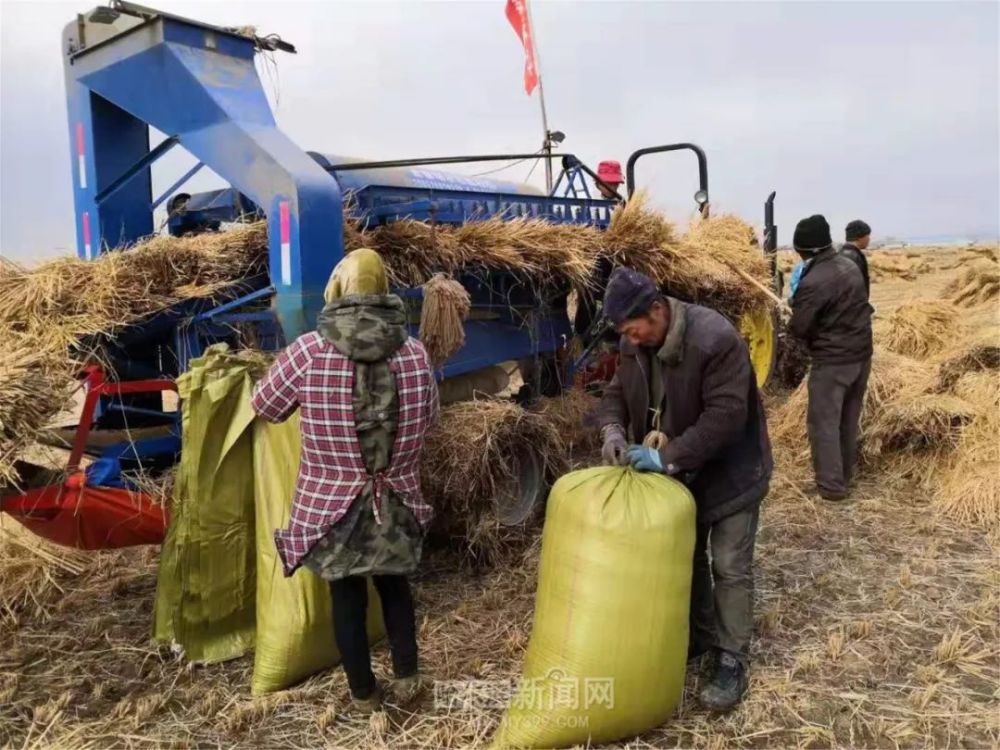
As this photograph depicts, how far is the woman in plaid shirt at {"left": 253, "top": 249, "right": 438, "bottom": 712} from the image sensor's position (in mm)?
2588

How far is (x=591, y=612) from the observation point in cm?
254

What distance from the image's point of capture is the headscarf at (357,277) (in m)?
2.64

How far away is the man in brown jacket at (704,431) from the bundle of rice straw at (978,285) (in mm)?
8564

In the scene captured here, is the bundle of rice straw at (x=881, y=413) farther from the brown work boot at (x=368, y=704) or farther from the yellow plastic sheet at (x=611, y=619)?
the brown work boot at (x=368, y=704)

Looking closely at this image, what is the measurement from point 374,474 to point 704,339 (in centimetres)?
117

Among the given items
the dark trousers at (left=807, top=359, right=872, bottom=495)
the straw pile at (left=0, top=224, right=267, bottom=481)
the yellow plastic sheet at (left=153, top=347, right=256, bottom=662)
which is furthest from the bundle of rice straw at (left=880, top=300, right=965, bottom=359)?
the yellow plastic sheet at (left=153, top=347, right=256, bottom=662)

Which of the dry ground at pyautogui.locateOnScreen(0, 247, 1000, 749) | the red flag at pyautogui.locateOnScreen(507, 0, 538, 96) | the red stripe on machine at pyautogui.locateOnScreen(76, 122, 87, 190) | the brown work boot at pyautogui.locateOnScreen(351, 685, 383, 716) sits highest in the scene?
the red flag at pyautogui.locateOnScreen(507, 0, 538, 96)

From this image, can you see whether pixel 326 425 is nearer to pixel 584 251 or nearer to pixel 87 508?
pixel 87 508

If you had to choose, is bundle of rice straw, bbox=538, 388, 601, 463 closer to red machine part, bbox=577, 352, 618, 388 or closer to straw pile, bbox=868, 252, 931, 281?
red machine part, bbox=577, 352, 618, 388

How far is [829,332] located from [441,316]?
2838mm

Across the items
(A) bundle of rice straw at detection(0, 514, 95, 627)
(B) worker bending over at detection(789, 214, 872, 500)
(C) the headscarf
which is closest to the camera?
(C) the headscarf

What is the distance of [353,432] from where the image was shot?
8.57 feet

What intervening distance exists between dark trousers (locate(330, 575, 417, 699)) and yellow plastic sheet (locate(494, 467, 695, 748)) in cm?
45

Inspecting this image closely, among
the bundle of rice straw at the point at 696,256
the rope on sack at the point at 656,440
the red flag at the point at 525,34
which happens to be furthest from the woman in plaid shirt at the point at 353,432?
the red flag at the point at 525,34
